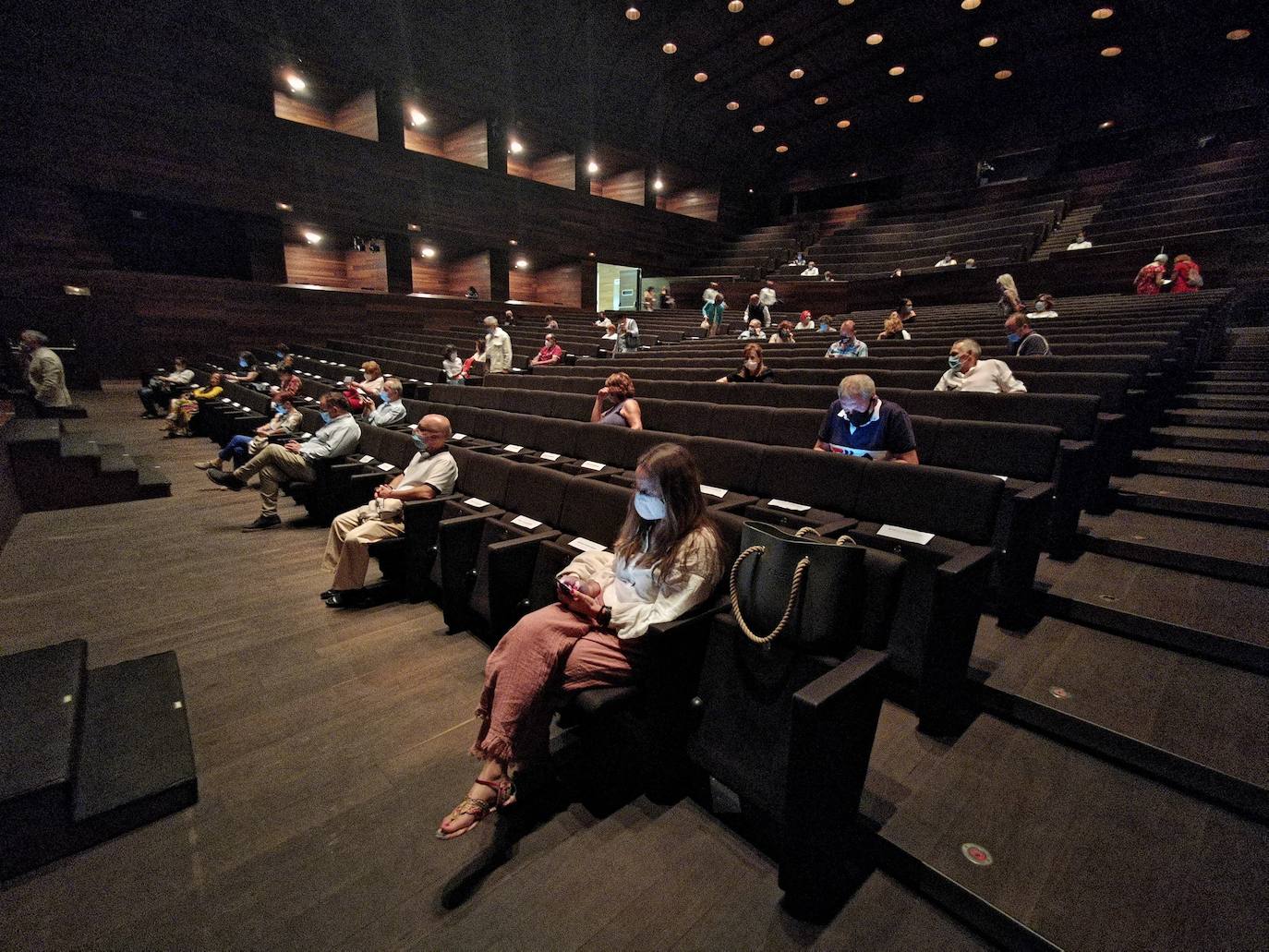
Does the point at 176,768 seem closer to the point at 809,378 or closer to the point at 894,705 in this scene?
the point at 894,705

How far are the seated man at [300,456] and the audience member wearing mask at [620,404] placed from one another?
1647mm

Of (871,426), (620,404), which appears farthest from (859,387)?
(620,404)

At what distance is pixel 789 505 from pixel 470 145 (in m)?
12.5

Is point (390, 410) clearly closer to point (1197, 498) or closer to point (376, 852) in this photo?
point (376, 852)

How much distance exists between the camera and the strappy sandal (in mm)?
1331

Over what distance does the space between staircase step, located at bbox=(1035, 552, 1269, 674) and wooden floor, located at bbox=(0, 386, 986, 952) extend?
2.73 ft

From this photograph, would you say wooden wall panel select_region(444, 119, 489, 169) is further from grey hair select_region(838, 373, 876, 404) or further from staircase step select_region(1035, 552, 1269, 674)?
staircase step select_region(1035, 552, 1269, 674)

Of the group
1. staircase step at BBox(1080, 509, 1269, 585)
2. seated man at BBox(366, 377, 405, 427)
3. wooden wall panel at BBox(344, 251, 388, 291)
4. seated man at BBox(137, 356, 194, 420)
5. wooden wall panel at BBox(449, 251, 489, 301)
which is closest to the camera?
staircase step at BBox(1080, 509, 1269, 585)

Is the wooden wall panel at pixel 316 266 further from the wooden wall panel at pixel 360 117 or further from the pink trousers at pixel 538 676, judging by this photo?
the pink trousers at pixel 538 676

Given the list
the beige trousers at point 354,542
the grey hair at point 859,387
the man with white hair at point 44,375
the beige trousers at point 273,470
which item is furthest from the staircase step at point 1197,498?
the man with white hair at point 44,375

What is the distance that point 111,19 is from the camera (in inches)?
297

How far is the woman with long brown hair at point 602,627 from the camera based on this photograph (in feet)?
4.57

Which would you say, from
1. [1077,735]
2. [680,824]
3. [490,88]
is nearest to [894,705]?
[1077,735]

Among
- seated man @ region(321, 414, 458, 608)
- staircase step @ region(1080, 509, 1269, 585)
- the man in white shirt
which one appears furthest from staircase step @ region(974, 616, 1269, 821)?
seated man @ region(321, 414, 458, 608)
